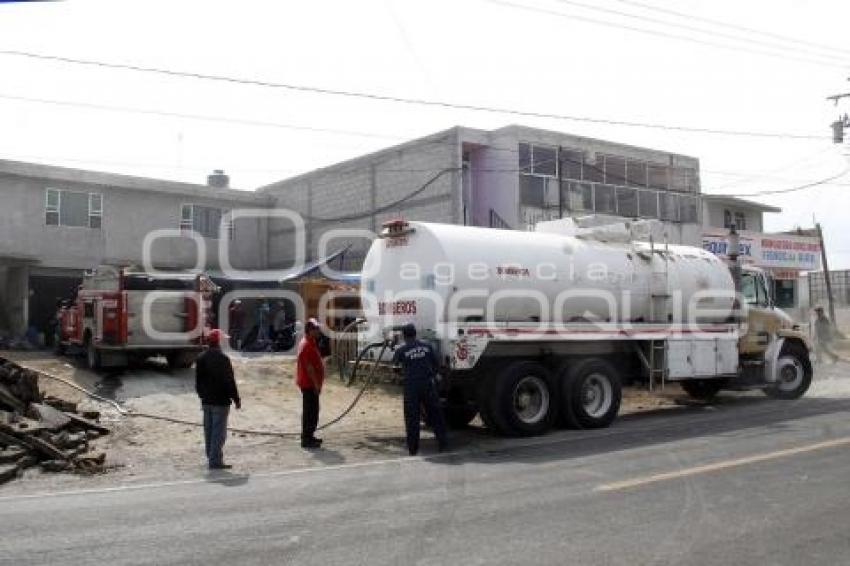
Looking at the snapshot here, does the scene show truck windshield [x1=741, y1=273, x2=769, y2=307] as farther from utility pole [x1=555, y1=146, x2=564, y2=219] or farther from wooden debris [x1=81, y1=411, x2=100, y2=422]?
utility pole [x1=555, y1=146, x2=564, y2=219]

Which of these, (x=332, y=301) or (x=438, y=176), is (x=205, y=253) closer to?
(x=438, y=176)

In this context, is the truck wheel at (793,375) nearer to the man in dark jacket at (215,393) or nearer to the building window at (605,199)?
the man in dark jacket at (215,393)

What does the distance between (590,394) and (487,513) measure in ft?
21.2

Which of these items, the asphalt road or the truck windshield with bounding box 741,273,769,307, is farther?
the truck windshield with bounding box 741,273,769,307

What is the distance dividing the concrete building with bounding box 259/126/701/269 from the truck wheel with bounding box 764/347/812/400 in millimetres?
12079

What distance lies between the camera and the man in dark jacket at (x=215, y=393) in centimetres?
1034

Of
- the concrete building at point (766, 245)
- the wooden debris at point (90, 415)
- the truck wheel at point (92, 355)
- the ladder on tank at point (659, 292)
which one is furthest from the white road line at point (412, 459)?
the concrete building at point (766, 245)

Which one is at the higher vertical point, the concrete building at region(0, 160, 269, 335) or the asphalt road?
the concrete building at region(0, 160, 269, 335)

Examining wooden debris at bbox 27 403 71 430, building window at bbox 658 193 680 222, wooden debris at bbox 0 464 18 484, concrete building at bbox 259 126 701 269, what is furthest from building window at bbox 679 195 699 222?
wooden debris at bbox 0 464 18 484

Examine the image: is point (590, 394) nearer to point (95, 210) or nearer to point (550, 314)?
point (550, 314)

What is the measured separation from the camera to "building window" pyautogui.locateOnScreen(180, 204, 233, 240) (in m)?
32.3

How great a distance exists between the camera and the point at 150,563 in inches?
235

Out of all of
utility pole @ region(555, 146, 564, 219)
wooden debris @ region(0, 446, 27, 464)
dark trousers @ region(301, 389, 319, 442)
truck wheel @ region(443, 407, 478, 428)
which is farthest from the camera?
utility pole @ region(555, 146, 564, 219)

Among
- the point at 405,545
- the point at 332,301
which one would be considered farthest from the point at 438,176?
the point at 405,545
